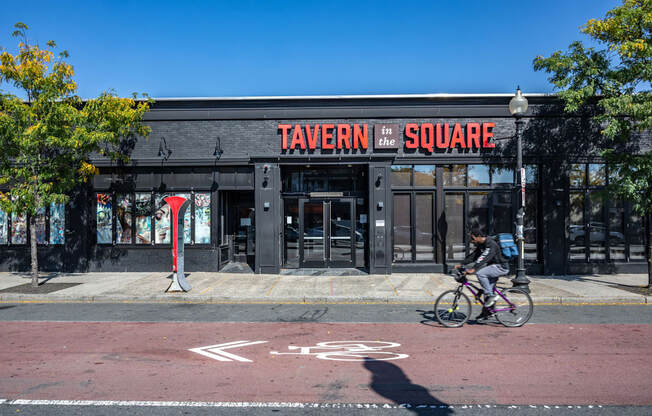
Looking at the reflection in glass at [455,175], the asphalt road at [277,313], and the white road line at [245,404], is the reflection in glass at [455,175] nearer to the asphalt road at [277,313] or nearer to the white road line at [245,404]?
the asphalt road at [277,313]

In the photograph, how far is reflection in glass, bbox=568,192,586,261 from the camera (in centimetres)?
1387

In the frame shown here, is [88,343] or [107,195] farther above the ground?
[107,195]

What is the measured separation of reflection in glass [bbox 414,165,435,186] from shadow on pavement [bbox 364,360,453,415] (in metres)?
9.24

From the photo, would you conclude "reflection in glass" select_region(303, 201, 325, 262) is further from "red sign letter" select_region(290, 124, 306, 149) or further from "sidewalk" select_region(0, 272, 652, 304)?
"red sign letter" select_region(290, 124, 306, 149)

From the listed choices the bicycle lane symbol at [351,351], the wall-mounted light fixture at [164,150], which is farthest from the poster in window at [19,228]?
the bicycle lane symbol at [351,351]

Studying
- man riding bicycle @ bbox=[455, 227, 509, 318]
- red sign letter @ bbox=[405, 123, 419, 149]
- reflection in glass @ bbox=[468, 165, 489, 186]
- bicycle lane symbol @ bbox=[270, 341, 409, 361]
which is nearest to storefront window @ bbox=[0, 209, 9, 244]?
bicycle lane symbol @ bbox=[270, 341, 409, 361]

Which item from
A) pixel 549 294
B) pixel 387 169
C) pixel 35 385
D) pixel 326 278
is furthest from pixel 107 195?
pixel 549 294

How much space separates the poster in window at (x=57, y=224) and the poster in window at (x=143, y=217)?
2.57 meters

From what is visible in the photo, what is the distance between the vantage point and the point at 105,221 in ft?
46.6

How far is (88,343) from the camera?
652 centimetres

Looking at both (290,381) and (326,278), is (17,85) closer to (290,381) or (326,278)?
(326,278)

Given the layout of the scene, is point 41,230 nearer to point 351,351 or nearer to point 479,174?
point 351,351

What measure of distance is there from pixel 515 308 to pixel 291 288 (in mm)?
5687

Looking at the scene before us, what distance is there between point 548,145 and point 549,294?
5902 mm
